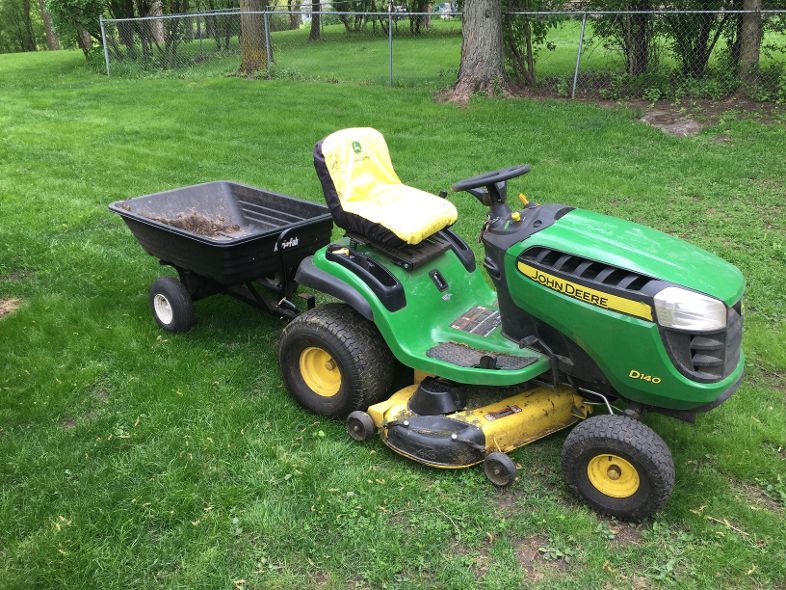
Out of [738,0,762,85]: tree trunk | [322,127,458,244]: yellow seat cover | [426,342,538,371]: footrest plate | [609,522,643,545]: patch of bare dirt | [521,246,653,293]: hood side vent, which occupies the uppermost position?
[738,0,762,85]: tree trunk

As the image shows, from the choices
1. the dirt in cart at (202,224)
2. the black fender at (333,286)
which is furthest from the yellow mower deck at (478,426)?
the dirt in cart at (202,224)

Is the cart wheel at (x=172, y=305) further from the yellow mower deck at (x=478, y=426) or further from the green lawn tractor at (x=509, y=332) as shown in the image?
the yellow mower deck at (x=478, y=426)


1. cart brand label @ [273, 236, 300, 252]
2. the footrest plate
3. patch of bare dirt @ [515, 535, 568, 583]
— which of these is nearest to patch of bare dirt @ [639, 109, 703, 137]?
cart brand label @ [273, 236, 300, 252]

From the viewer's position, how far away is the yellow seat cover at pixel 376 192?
130 inches

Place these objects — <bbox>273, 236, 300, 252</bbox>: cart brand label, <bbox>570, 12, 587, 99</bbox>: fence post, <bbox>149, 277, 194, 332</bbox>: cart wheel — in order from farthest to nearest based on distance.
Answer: <bbox>570, 12, 587, 99</bbox>: fence post, <bbox>149, 277, 194, 332</bbox>: cart wheel, <bbox>273, 236, 300, 252</bbox>: cart brand label

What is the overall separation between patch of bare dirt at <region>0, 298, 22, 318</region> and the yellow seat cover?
2812mm

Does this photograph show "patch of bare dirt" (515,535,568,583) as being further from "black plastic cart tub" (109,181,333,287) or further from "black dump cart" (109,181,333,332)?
"black plastic cart tub" (109,181,333,287)

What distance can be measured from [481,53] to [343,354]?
8585 mm

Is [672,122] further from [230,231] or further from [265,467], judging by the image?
[265,467]

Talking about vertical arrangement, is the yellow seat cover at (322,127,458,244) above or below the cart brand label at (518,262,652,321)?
above

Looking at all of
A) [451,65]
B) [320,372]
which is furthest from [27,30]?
[320,372]

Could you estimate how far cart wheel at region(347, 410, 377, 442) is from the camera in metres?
3.26

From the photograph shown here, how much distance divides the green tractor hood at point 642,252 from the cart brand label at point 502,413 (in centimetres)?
79

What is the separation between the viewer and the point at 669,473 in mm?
2670
